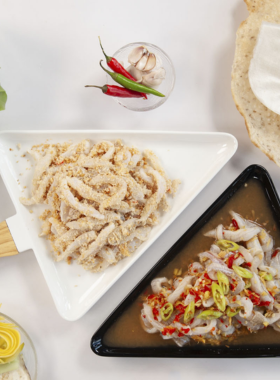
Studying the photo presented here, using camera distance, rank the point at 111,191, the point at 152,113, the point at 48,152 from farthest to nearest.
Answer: the point at 152,113, the point at 48,152, the point at 111,191

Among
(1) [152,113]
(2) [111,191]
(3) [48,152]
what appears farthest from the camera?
(1) [152,113]

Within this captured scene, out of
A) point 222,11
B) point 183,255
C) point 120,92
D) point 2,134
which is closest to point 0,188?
point 2,134

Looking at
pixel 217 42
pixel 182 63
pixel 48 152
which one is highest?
pixel 217 42

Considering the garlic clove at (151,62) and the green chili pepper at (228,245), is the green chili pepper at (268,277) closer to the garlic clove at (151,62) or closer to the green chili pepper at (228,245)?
the green chili pepper at (228,245)

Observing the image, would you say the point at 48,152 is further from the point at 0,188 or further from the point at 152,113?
the point at 152,113

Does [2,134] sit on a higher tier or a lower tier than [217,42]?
lower

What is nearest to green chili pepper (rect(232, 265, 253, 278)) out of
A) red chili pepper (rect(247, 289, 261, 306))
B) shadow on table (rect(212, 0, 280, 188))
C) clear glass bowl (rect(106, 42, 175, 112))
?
red chili pepper (rect(247, 289, 261, 306))

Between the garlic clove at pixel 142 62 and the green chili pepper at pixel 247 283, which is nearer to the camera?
the green chili pepper at pixel 247 283

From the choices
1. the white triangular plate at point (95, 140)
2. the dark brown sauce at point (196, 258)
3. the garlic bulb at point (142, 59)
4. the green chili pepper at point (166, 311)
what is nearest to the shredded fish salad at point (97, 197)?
the white triangular plate at point (95, 140)
